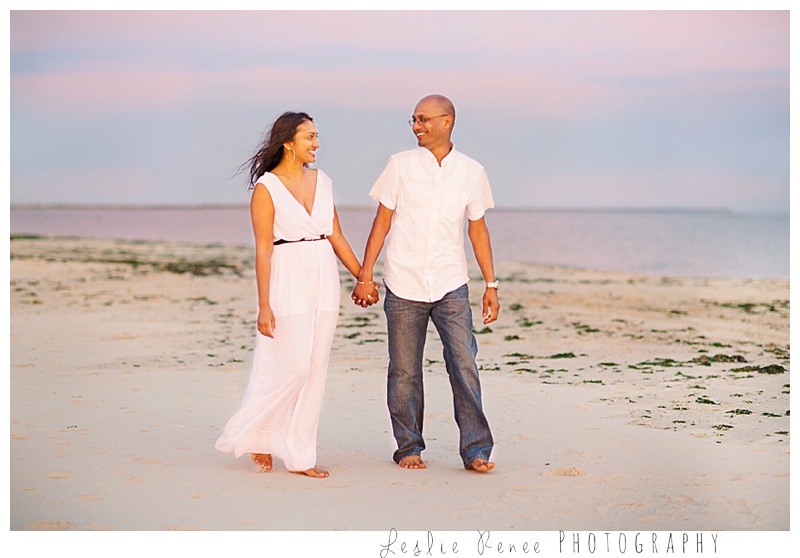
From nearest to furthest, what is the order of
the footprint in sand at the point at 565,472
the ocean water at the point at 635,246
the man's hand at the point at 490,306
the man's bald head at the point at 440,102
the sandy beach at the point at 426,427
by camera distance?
the sandy beach at the point at 426,427
the man's bald head at the point at 440,102
the footprint in sand at the point at 565,472
the man's hand at the point at 490,306
the ocean water at the point at 635,246

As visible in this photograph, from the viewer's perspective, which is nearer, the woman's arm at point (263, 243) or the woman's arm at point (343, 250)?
the woman's arm at point (263, 243)

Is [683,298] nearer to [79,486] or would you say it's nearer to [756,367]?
[756,367]

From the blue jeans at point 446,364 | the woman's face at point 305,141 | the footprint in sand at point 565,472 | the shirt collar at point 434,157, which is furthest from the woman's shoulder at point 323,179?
the footprint in sand at point 565,472

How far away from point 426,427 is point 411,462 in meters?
1.11

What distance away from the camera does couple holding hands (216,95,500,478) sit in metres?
4.91

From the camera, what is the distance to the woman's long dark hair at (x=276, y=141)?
16.1ft

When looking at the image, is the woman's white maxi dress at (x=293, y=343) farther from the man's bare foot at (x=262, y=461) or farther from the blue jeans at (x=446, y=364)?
the blue jeans at (x=446, y=364)

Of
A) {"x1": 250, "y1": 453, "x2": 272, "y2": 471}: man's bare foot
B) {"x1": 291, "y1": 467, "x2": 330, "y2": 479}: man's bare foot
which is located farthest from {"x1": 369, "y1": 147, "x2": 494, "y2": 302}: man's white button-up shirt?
{"x1": 250, "y1": 453, "x2": 272, "y2": 471}: man's bare foot

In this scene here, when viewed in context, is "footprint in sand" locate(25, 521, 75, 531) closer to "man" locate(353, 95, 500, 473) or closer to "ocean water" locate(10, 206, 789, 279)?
"man" locate(353, 95, 500, 473)

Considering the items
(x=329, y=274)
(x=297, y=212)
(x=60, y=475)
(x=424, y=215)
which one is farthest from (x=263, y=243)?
(x=60, y=475)

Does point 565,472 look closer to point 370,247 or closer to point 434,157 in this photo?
point 370,247

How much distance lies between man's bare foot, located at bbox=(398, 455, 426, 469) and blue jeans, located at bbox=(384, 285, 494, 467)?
0.03m

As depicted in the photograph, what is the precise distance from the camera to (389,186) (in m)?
5.00
